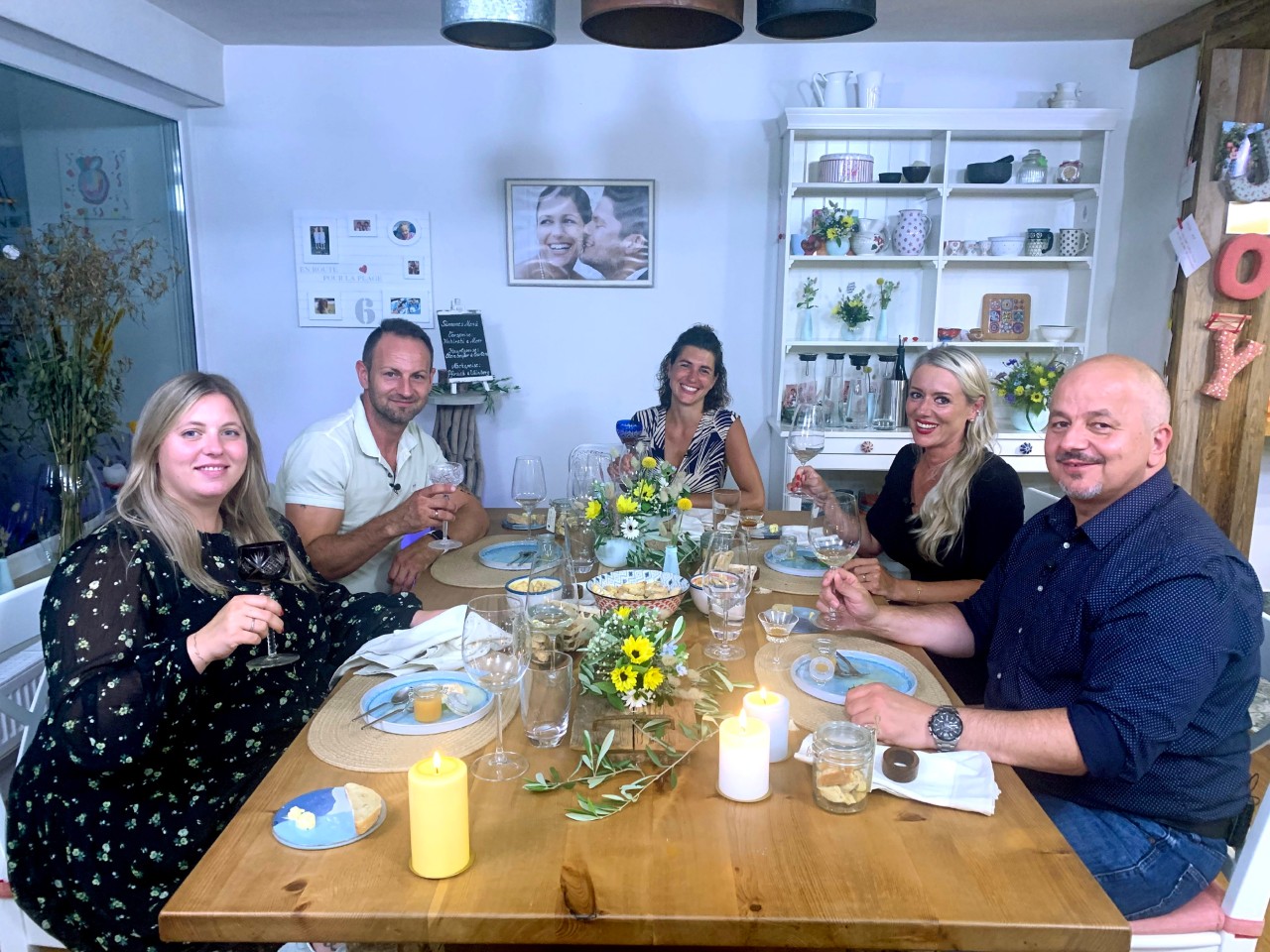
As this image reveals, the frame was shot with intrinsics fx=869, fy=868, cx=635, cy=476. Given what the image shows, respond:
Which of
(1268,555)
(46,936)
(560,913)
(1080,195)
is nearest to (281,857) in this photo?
(560,913)

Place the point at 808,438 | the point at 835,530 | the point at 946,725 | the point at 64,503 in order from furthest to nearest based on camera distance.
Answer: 1. the point at 64,503
2. the point at 808,438
3. the point at 835,530
4. the point at 946,725

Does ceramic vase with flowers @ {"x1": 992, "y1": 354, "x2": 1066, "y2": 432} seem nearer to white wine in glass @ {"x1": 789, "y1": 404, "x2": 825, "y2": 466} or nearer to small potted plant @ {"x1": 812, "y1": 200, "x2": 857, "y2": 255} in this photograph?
small potted plant @ {"x1": 812, "y1": 200, "x2": 857, "y2": 255}

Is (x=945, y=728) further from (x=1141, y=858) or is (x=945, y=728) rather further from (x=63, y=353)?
(x=63, y=353)

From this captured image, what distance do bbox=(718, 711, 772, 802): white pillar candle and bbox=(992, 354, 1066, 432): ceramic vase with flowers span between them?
311 cm

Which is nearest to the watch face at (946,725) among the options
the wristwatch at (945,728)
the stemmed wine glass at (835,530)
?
the wristwatch at (945,728)

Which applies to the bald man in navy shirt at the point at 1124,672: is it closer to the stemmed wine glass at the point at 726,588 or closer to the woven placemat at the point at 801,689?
the woven placemat at the point at 801,689

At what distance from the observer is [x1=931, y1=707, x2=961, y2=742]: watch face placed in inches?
51.4

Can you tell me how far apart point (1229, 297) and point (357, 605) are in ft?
11.6

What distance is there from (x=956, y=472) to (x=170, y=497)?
1.83 meters

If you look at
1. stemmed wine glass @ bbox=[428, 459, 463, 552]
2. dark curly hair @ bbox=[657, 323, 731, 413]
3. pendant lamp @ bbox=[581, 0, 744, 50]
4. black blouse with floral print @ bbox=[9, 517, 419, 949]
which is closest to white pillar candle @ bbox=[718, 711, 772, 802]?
black blouse with floral print @ bbox=[9, 517, 419, 949]

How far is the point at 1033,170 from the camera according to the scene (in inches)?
151

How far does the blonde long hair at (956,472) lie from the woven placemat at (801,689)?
605 millimetres

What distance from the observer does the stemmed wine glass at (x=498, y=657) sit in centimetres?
124

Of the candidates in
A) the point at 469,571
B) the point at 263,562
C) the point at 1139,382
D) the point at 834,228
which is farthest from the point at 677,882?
the point at 834,228
